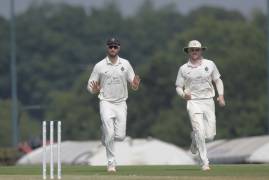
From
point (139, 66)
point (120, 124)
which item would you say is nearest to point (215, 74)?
point (120, 124)

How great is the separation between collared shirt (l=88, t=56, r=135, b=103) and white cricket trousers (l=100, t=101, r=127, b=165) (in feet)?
0.46

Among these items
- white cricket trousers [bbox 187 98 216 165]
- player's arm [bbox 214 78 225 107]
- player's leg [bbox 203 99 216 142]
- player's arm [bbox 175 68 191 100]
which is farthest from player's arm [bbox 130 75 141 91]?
player's arm [bbox 214 78 225 107]

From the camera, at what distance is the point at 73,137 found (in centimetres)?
13250

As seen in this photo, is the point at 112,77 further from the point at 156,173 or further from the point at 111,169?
the point at 156,173

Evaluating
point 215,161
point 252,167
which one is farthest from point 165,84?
point 252,167

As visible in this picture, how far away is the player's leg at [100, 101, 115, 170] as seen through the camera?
3509 cm

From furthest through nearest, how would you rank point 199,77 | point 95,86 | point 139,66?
1. point 139,66
2. point 199,77
3. point 95,86

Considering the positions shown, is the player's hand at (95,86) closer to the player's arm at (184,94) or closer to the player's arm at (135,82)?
the player's arm at (135,82)

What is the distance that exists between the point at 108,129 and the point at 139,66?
117696 millimetres

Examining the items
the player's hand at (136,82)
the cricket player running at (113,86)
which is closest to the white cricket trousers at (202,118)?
the player's hand at (136,82)

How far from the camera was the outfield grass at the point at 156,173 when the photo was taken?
32.4m

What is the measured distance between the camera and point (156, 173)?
113ft

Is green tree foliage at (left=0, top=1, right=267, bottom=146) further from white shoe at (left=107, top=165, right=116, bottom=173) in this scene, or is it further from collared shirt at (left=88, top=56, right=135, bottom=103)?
white shoe at (left=107, top=165, right=116, bottom=173)

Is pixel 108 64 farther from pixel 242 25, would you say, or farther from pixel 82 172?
pixel 242 25
